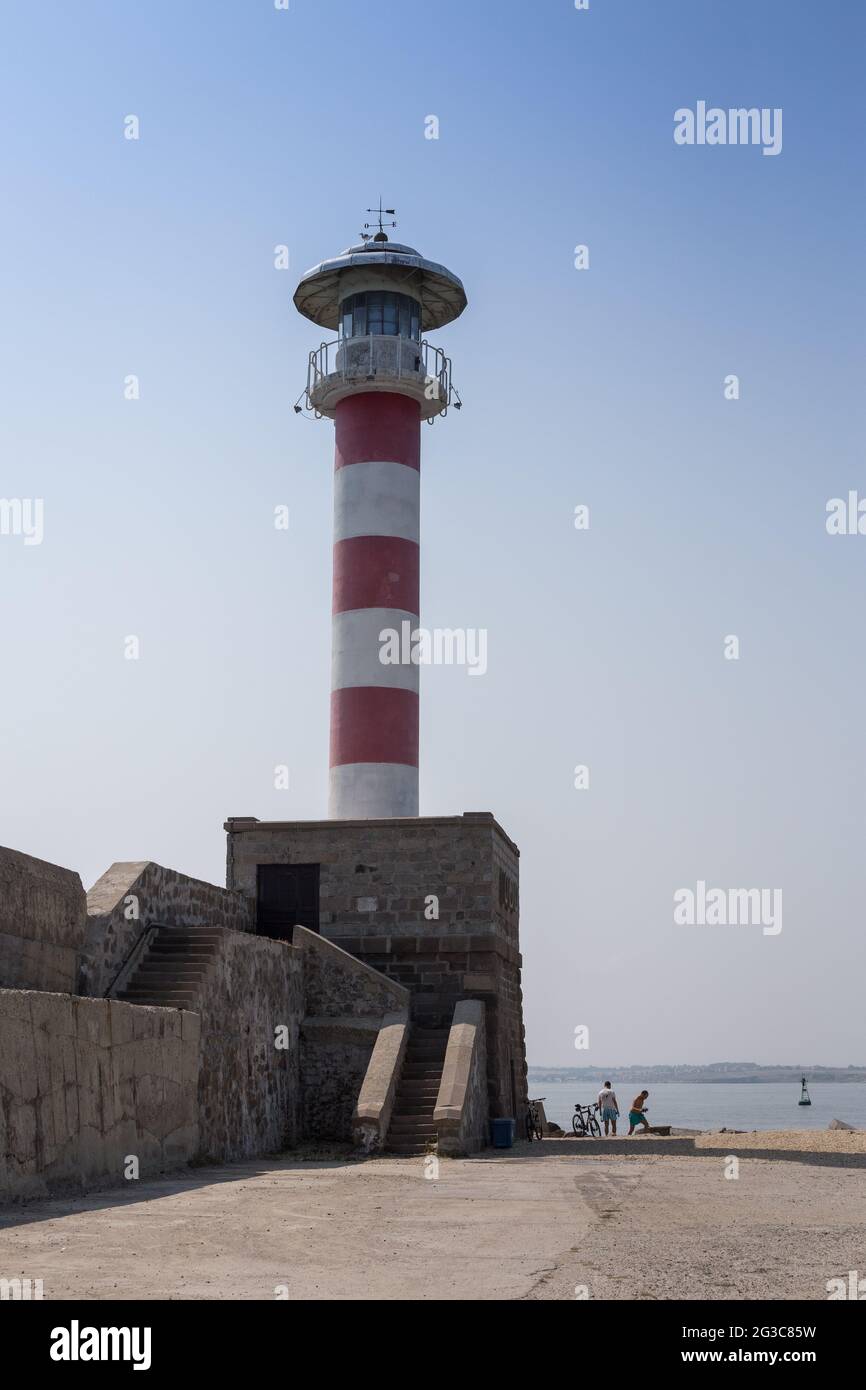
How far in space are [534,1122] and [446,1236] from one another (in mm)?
15579

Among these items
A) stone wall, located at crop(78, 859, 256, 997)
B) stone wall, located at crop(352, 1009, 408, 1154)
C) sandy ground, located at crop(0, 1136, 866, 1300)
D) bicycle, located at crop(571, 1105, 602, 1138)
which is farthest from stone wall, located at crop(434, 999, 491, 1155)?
bicycle, located at crop(571, 1105, 602, 1138)

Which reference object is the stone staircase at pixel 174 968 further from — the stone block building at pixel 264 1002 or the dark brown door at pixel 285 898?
the dark brown door at pixel 285 898

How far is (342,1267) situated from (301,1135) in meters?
13.0

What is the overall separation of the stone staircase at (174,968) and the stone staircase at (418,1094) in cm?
312

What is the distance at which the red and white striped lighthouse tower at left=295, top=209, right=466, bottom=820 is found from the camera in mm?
26109

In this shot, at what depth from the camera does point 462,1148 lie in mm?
17031

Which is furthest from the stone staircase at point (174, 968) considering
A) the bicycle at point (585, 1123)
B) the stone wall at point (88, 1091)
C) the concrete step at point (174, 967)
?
the bicycle at point (585, 1123)

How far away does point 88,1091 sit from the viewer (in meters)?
11.9

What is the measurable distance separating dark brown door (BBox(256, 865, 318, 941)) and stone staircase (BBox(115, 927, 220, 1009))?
528 cm

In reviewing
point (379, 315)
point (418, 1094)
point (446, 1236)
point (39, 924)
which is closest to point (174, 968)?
point (39, 924)

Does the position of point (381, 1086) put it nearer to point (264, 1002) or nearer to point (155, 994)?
point (264, 1002)

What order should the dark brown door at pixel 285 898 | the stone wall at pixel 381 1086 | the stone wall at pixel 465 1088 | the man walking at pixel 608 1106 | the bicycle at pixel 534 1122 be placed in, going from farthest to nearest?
1. the man walking at pixel 608 1106
2. the bicycle at pixel 534 1122
3. the dark brown door at pixel 285 898
4. the stone wall at pixel 381 1086
5. the stone wall at pixel 465 1088

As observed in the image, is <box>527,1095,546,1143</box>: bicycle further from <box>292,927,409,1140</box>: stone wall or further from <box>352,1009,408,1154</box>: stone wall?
<box>352,1009,408,1154</box>: stone wall

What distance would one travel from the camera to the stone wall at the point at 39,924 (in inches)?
513
